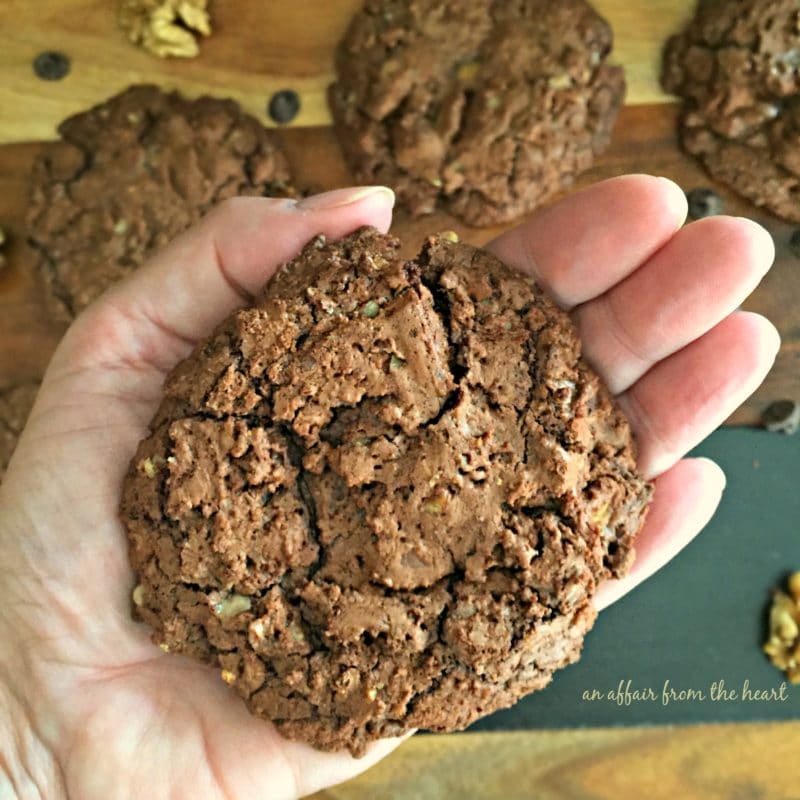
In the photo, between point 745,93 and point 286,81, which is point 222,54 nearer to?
point 286,81

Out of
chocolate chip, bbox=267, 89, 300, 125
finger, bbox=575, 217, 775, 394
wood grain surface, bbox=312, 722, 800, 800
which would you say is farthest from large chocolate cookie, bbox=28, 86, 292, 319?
wood grain surface, bbox=312, 722, 800, 800

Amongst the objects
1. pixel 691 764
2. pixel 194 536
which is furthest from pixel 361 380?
pixel 691 764

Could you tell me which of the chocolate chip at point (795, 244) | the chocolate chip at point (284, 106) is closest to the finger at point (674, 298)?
the chocolate chip at point (795, 244)

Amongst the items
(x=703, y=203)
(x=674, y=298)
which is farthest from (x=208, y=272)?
(x=703, y=203)

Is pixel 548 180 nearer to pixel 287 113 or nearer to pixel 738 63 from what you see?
pixel 738 63

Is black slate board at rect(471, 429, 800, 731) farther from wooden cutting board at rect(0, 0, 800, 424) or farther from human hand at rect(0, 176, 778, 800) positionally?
human hand at rect(0, 176, 778, 800)

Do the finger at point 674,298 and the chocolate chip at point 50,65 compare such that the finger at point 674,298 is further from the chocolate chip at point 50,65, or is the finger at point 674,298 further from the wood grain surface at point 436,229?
the chocolate chip at point 50,65

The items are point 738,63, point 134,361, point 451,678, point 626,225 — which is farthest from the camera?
point 738,63
